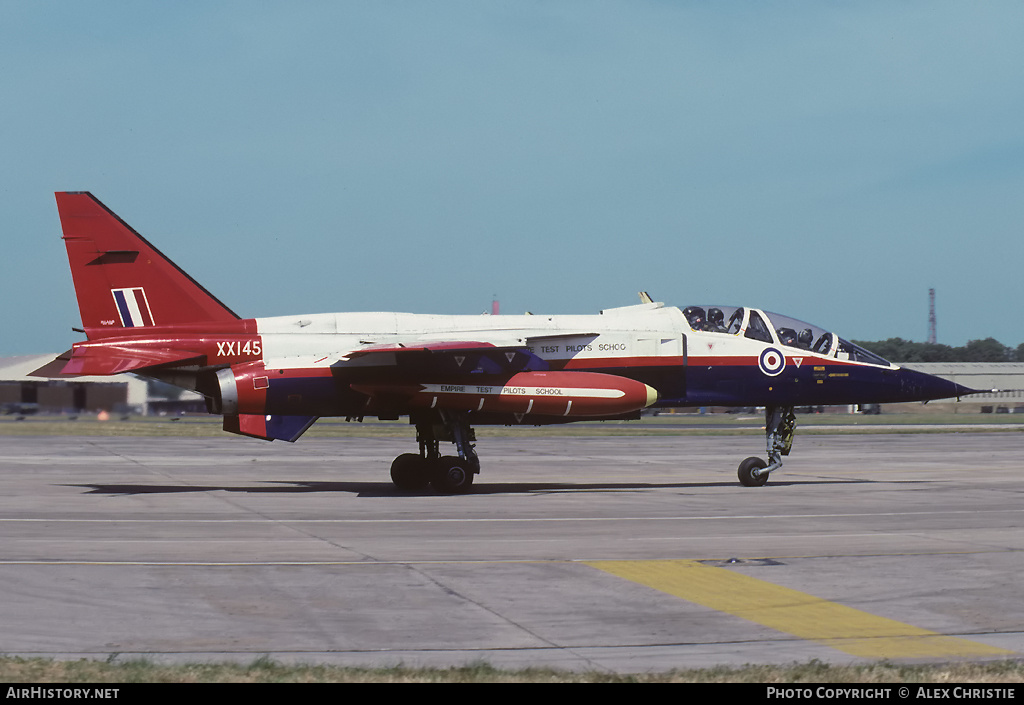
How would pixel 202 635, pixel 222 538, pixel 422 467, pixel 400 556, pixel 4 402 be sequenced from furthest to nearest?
pixel 4 402 → pixel 422 467 → pixel 222 538 → pixel 400 556 → pixel 202 635

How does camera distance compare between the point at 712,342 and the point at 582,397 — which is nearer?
the point at 582,397

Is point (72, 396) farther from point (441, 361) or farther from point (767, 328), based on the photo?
point (767, 328)

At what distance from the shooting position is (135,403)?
157 feet

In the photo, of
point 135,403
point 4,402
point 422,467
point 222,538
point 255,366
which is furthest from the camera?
point 4,402

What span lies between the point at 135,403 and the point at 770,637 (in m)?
44.2

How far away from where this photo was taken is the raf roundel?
69.6 ft

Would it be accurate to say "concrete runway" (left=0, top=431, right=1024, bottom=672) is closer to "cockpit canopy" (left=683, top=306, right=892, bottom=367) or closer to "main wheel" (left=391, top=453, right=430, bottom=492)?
Result: "main wheel" (left=391, top=453, right=430, bottom=492)

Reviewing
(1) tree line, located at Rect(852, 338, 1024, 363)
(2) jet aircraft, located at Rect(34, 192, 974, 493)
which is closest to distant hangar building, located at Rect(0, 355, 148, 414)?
(2) jet aircraft, located at Rect(34, 192, 974, 493)

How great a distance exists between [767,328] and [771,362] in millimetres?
725

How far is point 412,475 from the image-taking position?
67.8 ft

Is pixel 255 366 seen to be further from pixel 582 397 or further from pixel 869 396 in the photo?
pixel 869 396

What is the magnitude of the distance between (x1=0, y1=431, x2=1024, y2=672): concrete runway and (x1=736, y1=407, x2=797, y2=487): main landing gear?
1.24ft

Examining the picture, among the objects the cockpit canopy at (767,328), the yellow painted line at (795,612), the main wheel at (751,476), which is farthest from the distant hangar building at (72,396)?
the yellow painted line at (795,612)
